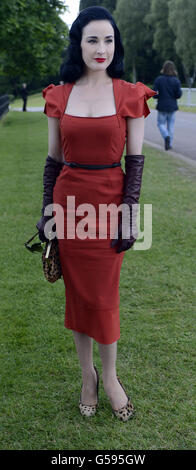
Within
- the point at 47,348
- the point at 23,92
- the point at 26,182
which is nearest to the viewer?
the point at 47,348

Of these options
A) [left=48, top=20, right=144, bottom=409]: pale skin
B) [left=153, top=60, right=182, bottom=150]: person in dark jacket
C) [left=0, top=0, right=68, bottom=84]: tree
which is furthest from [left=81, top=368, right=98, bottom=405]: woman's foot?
[left=0, top=0, right=68, bottom=84]: tree

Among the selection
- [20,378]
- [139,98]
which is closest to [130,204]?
[139,98]

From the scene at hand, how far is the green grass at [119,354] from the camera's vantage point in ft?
9.07

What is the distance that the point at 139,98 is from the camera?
7.97 ft

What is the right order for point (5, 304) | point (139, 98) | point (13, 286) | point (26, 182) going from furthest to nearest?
point (26, 182), point (13, 286), point (5, 304), point (139, 98)

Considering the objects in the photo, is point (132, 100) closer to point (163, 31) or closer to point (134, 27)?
point (163, 31)

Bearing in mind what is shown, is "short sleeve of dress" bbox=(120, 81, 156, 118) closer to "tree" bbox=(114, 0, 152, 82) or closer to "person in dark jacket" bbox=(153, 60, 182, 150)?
"person in dark jacket" bbox=(153, 60, 182, 150)

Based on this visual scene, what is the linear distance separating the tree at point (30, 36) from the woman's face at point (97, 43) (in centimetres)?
1283

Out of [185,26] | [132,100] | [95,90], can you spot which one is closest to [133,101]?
[132,100]

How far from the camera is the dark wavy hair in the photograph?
8.02 ft

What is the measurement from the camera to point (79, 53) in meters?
2.49

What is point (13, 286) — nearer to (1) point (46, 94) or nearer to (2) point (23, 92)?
(1) point (46, 94)

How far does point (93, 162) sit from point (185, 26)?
51134 millimetres
